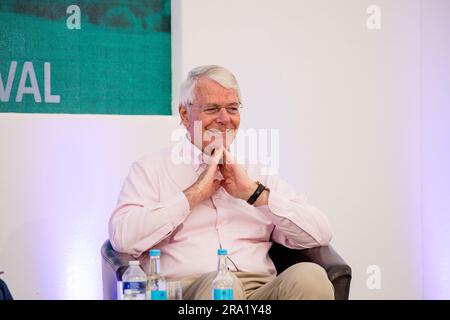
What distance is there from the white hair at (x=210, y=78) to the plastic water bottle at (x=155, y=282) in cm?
87

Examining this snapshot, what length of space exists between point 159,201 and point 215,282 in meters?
0.64

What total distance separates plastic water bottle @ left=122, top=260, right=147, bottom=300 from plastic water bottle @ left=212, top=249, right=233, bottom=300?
301 millimetres

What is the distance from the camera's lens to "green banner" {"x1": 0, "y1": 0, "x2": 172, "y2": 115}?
4359 mm

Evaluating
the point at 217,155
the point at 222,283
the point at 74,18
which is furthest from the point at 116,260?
the point at 74,18

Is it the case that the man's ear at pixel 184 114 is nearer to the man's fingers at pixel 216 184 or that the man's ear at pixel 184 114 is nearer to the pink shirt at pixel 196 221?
the pink shirt at pixel 196 221

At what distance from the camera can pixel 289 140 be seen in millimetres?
4555

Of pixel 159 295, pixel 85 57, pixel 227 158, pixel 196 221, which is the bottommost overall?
pixel 159 295

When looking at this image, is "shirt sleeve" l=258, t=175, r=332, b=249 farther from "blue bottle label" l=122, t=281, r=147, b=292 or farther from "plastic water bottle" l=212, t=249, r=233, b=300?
"blue bottle label" l=122, t=281, r=147, b=292

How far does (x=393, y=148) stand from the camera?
4.72m

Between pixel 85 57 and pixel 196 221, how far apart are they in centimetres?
147

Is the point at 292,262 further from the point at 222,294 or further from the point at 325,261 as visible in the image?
the point at 222,294

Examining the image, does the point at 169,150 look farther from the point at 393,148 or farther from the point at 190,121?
the point at 393,148

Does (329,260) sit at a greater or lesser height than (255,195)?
lesser

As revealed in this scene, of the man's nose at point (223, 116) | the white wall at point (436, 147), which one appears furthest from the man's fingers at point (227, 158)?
the white wall at point (436, 147)
